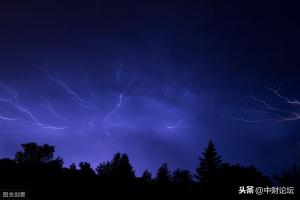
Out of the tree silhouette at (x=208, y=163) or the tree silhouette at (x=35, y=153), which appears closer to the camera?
the tree silhouette at (x=35, y=153)

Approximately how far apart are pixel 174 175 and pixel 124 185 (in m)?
32.1

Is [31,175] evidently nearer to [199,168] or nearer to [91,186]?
[91,186]

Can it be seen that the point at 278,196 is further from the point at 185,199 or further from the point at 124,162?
the point at 124,162

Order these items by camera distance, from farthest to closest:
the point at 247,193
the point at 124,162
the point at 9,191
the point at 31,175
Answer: the point at 124,162, the point at 247,193, the point at 31,175, the point at 9,191

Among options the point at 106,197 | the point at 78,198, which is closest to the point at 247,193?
the point at 106,197

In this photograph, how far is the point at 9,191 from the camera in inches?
430

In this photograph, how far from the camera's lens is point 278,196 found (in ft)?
55.6

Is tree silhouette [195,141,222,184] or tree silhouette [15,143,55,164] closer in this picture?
tree silhouette [15,143,55,164]

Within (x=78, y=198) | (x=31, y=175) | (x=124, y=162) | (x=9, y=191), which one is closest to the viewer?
(x=9, y=191)

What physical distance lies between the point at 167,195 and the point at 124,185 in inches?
75.7

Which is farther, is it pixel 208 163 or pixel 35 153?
pixel 208 163

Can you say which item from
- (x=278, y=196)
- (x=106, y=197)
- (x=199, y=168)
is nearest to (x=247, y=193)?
(x=278, y=196)

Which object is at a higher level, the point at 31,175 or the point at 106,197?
the point at 31,175

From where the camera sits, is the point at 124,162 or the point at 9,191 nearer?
the point at 9,191
